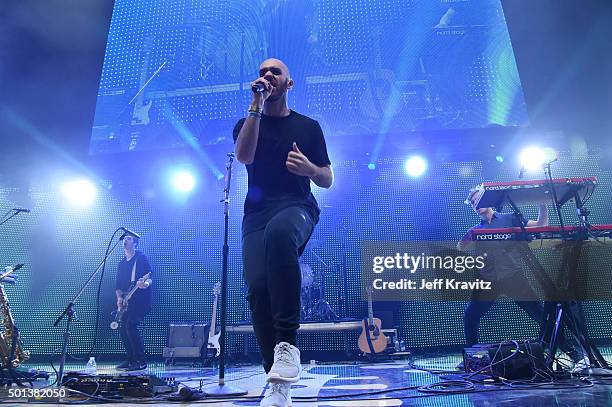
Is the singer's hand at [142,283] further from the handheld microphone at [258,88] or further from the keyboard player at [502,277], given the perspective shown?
the handheld microphone at [258,88]

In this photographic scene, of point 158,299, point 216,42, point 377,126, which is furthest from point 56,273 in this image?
point 377,126

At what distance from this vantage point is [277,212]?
1.64 meters

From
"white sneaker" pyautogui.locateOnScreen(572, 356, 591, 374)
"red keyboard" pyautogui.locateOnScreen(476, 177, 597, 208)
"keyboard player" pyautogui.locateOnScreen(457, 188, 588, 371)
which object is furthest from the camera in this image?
"keyboard player" pyautogui.locateOnScreen(457, 188, 588, 371)

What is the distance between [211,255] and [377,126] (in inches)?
137

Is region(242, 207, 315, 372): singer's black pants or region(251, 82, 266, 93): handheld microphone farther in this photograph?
region(251, 82, 266, 93): handheld microphone

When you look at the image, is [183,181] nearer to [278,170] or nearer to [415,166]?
[415,166]

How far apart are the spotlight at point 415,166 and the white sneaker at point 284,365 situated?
5.78 m

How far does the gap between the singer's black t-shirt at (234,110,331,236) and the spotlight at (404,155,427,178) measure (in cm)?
520

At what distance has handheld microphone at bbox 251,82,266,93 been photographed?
1642mm

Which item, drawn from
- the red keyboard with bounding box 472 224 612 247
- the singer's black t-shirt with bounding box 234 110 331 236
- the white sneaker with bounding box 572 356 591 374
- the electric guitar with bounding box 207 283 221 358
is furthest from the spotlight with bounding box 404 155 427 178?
the singer's black t-shirt with bounding box 234 110 331 236

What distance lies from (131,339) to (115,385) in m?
3.28

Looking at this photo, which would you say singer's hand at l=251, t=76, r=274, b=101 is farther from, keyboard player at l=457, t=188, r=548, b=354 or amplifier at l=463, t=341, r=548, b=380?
keyboard player at l=457, t=188, r=548, b=354

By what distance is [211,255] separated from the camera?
6.79 meters

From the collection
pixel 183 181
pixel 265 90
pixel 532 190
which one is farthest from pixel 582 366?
pixel 183 181
